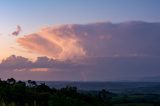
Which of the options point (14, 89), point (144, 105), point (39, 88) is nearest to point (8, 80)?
point (39, 88)

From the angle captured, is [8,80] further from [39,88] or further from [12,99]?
[12,99]

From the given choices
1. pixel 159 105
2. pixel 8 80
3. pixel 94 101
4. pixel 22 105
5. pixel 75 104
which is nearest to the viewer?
pixel 22 105

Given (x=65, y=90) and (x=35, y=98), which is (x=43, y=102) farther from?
(x=65, y=90)

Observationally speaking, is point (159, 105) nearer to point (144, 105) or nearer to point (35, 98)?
point (144, 105)

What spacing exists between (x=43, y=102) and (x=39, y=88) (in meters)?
31.6

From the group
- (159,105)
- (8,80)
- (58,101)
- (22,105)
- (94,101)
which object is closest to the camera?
(22,105)

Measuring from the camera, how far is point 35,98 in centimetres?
9238

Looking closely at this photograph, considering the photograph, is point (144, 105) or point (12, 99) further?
point (144, 105)

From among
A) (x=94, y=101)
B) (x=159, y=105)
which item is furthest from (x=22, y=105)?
(x=159, y=105)

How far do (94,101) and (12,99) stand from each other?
1317 inches

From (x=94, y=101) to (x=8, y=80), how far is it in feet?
95.9

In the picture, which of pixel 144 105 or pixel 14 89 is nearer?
pixel 14 89

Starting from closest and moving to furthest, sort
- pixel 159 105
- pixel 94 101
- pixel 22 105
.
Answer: pixel 22 105, pixel 94 101, pixel 159 105

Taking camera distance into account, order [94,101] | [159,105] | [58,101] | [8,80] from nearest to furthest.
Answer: [58,101] < [94,101] < [8,80] < [159,105]
